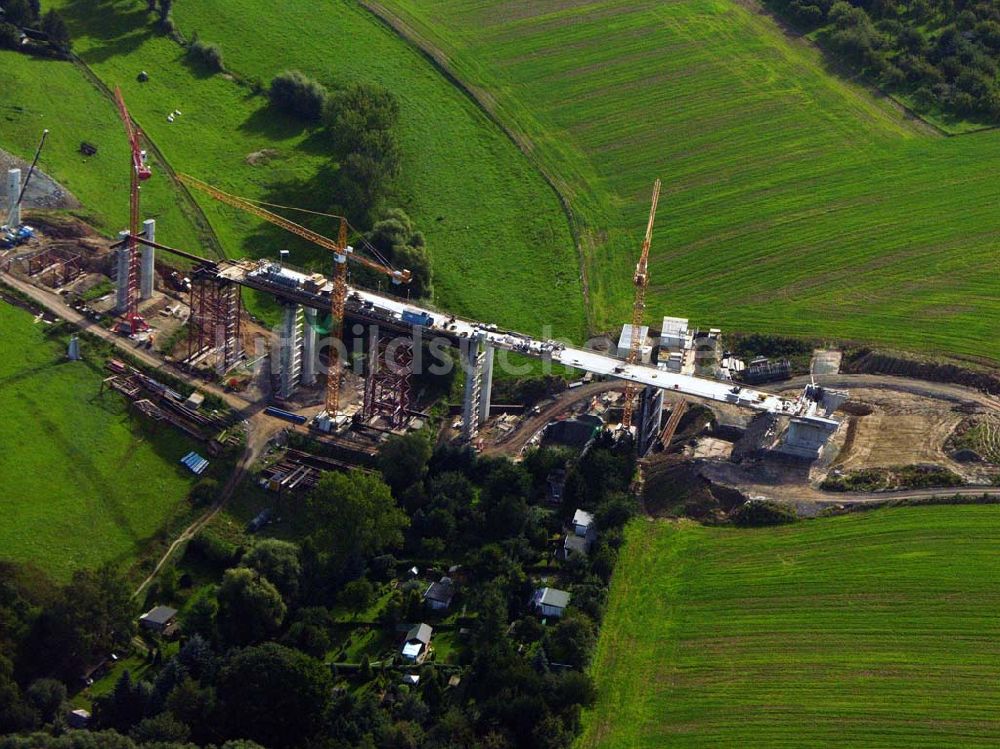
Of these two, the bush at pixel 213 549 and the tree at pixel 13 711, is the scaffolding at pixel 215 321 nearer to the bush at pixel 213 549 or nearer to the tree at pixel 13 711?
the bush at pixel 213 549

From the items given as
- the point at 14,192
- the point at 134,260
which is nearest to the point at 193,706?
the point at 134,260

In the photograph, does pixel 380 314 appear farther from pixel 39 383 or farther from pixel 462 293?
pixel 39 383

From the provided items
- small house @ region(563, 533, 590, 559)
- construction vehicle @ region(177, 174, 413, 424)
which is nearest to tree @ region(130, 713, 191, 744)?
small house @ region(563, 533, 590, 559)

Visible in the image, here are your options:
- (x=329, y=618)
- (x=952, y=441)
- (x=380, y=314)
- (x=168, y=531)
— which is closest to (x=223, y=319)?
(x=380, y=314)

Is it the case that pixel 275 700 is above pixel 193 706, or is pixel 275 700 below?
above

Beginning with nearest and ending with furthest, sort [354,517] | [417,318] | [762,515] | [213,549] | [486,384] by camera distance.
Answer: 1. [354,517]
2. [213,549]
3. [762,515]
4. [417,318]
5. [486,384]

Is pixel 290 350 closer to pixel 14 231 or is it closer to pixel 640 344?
pixel 14 231
